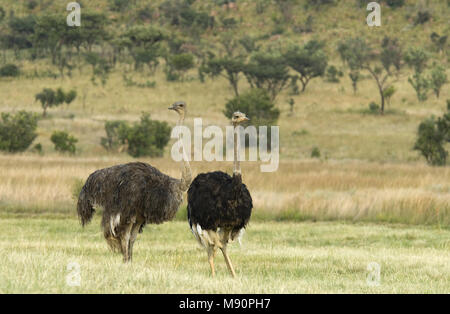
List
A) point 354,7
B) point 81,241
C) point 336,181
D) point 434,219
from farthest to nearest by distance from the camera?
point 354,7
point 336,181
point 434,219
point 81,241

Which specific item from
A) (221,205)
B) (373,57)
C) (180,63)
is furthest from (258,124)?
(373,57)

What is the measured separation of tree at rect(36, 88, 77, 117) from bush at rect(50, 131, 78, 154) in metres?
12.2

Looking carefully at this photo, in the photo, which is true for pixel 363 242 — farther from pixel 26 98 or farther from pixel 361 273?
pixel 26 98

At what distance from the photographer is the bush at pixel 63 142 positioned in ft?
118

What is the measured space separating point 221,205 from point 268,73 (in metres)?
48.8

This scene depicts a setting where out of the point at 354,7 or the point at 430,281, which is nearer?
the point at 430,281

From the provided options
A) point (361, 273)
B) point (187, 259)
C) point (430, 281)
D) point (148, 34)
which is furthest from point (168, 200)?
point (148, 34)

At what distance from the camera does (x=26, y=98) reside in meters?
55.8

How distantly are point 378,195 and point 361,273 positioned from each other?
8.76 meters

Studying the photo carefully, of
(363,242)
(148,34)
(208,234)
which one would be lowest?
(363,242)

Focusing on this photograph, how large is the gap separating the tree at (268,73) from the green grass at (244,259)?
134 ft

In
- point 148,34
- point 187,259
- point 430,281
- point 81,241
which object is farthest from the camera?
point 148,34

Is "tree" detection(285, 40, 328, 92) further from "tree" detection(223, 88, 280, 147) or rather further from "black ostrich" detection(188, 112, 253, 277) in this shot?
"black ostrich" detection(188, 112, 253, 277)

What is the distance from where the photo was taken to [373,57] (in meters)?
72.4
